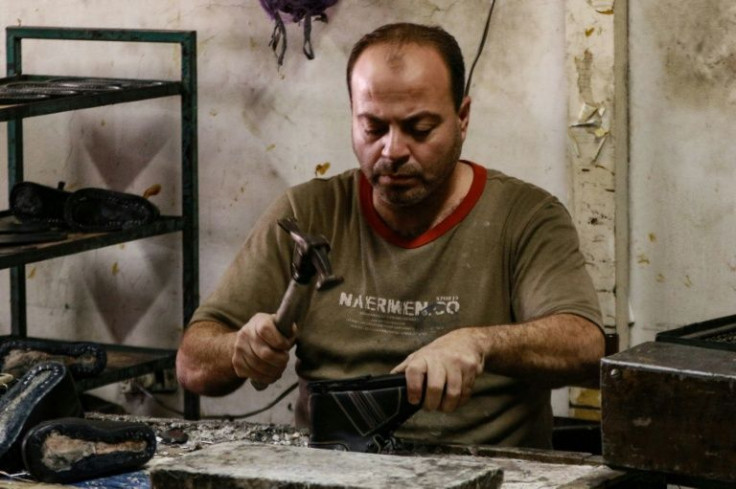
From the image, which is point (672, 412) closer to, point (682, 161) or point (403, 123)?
point (403, 123)

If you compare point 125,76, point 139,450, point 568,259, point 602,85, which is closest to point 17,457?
point 139,450

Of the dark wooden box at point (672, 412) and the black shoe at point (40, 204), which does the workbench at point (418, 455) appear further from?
the black shoe at point (40, 204)

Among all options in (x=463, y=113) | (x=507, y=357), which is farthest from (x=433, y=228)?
(x=507, y=357)

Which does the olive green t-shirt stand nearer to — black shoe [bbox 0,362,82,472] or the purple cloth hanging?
black shoe [bbox 0,362,82,472]

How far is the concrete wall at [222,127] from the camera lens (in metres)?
3.84

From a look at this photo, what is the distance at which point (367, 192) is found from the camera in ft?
9.53

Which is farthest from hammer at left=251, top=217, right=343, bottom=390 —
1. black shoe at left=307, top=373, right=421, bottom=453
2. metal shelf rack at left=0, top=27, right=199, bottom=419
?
metal shelf rack at left=0, top=27, right=199, bottom=419

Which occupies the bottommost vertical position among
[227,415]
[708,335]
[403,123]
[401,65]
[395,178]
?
[227,415]

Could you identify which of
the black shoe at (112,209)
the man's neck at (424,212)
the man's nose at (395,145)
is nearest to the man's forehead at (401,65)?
the man's nose at (395,145)

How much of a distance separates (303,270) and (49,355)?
1.26m

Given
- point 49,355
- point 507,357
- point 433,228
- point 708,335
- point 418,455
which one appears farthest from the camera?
point 49,355

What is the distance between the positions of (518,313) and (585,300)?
0.15 m

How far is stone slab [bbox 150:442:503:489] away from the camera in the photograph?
184cm

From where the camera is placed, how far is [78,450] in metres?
2.21
